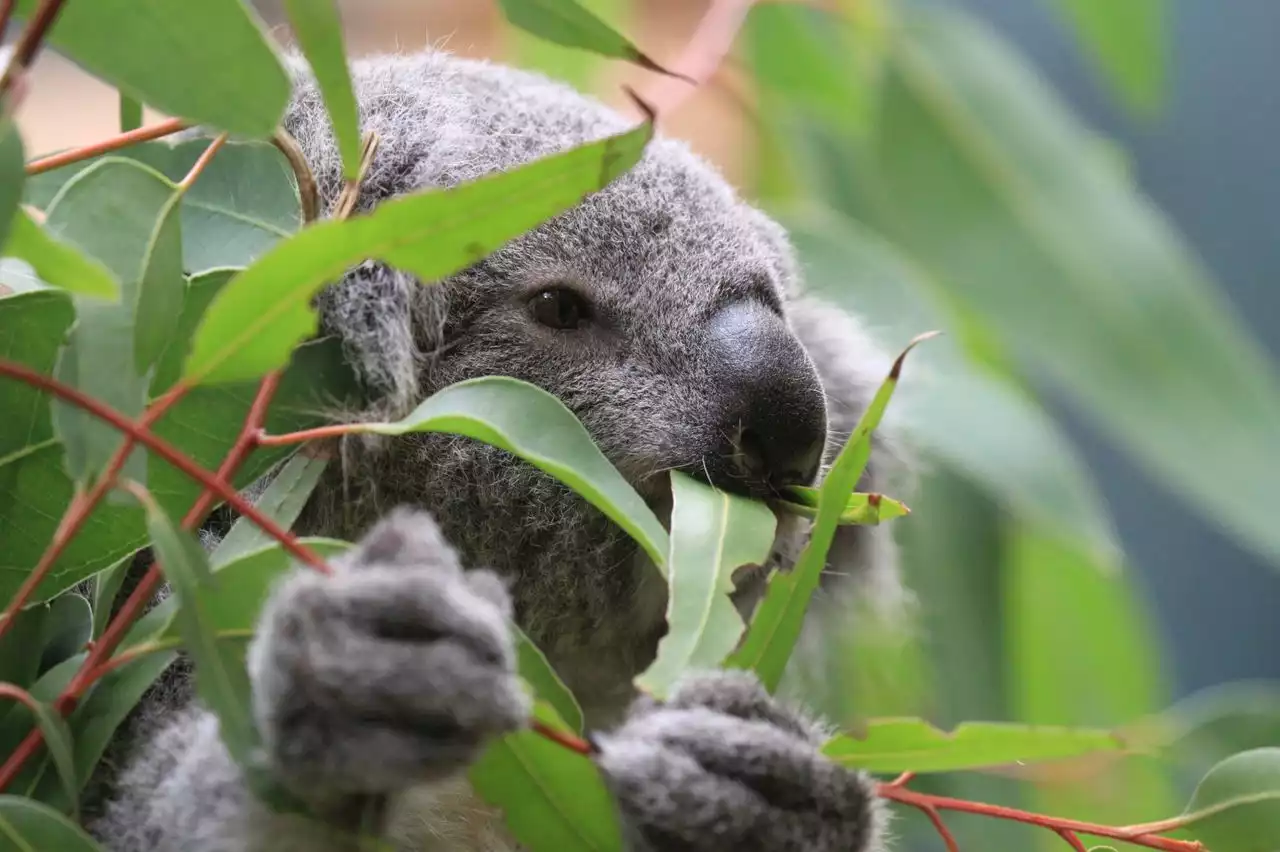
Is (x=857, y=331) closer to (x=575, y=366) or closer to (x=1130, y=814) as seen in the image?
(x=575, y=366)

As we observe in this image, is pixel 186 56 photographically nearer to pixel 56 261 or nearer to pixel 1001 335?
pixel 56 261

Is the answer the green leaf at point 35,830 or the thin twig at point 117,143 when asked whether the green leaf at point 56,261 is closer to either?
the thin twig at point 117,143

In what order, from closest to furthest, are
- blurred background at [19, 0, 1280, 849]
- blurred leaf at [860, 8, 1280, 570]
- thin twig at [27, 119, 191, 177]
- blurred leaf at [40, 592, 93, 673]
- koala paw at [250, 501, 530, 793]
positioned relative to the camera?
koala paw at [250, 501, 530, 793] < thin twig at [27, 119, 191, 177] < blurred leaf at [40, 592, 93, 673] < blurred background at [19, 0, 1280, 849] < blurred leaf at [860, 8, 1280, 570]

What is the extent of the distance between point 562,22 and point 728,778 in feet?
1.71

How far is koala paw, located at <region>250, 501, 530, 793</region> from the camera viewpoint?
0.66 metres

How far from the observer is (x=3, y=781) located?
2.85 feet

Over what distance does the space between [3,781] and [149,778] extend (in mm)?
160

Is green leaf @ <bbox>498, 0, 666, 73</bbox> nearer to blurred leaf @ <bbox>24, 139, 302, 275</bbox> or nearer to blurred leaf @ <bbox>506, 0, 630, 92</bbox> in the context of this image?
blurred leaf @ <bbox>24, 139, 302, 275</bbox>

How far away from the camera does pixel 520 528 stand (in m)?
1.30

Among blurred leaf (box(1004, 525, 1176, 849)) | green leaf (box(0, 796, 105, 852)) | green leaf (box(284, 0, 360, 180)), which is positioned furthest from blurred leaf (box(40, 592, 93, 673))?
blurred leaf (box(1004, 525, 1176, 849))

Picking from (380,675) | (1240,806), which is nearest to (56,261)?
(380,675)

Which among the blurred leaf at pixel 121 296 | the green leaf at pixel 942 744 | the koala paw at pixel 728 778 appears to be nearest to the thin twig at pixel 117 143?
the blurred leaf at pixel 121 296

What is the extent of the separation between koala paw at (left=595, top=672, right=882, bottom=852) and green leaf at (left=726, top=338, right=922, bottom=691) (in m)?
0.08

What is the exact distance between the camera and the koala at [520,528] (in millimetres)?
682
